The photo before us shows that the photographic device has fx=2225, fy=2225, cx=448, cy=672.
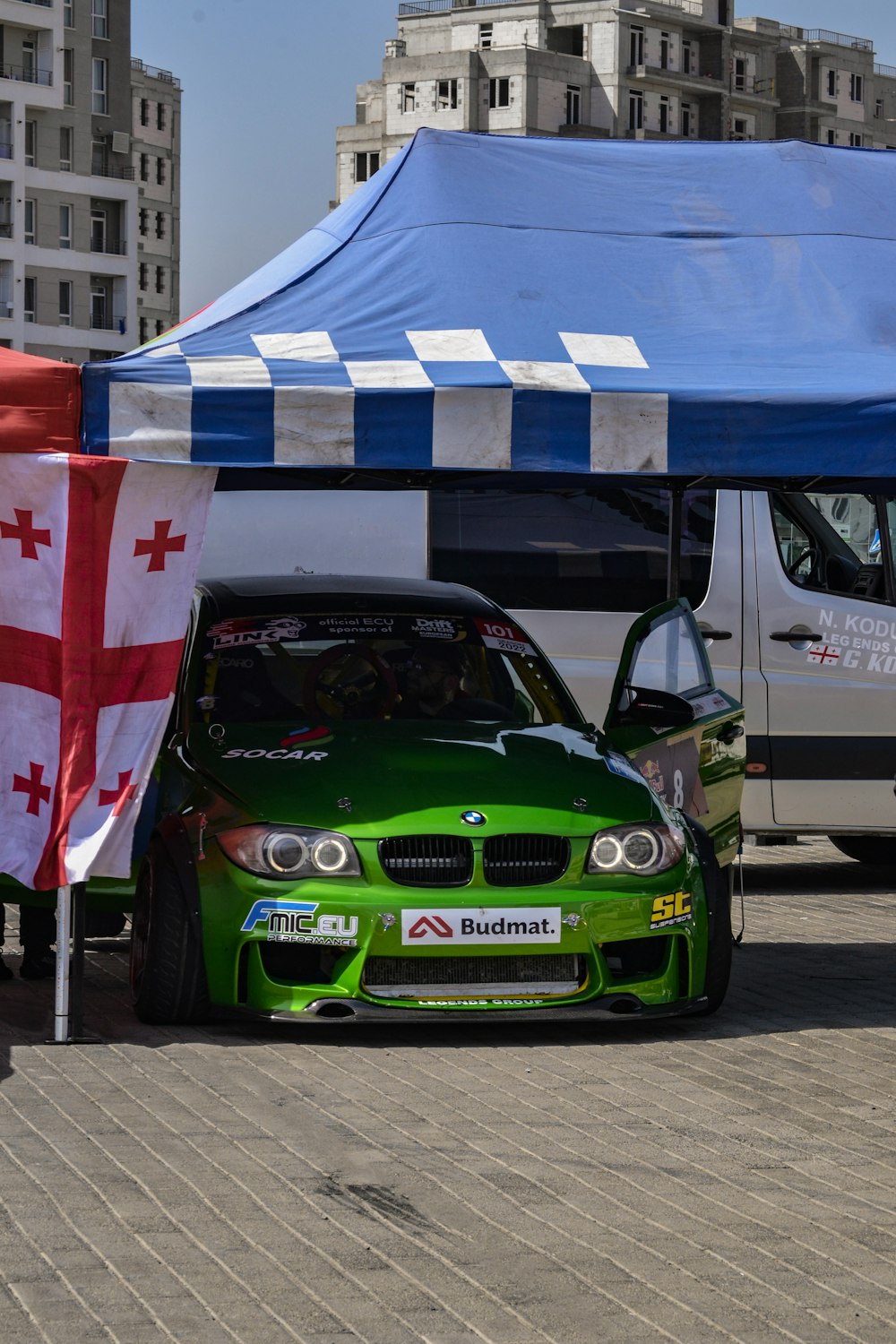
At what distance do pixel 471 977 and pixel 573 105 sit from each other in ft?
397

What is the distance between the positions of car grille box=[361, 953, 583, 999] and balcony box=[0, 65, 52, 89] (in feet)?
304

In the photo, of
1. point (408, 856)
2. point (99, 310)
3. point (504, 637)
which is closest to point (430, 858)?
point (408, 856)

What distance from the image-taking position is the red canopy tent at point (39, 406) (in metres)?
6.98

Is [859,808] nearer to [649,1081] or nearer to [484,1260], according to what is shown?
[649,1081]

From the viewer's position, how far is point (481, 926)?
23.8 feet

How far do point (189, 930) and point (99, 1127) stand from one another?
119cm

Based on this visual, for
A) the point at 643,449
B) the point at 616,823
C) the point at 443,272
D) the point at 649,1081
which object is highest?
the point at 443,272

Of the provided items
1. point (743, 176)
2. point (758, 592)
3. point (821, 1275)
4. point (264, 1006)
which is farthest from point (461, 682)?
point (821, 1275)

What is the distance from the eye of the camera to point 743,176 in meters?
9.22

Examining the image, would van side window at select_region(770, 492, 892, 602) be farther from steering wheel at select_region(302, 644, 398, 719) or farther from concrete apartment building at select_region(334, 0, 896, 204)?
concrete apartment building at select_region(334, 0, 896, 204)

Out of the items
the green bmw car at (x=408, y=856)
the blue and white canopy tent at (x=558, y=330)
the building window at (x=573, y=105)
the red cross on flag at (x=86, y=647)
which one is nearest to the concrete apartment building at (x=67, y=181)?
the building window at (x=573, y=105)

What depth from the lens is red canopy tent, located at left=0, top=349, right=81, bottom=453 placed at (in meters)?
6.98

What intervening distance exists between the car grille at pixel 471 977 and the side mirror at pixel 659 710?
4.35 ft

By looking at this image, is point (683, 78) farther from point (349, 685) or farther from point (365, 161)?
point (349, 685)
